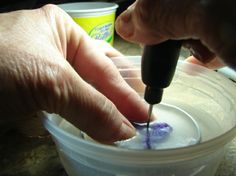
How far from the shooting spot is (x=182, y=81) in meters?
0.59

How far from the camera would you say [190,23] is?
33cm

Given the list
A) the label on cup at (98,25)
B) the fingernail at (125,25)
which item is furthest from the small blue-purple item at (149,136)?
the label on cup at (98,25)

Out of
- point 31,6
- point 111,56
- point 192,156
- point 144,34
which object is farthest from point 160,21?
point 31,6

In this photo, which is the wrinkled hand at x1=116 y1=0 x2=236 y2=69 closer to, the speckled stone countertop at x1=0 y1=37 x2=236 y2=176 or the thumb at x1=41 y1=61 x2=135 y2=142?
the thumb at x1=41 y1=61 x2=135 y2=142

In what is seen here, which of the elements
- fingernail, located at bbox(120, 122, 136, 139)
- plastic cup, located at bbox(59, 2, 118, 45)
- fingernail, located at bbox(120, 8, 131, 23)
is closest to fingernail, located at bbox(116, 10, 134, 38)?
fingernail, located at bbox(120, 8, 131, 23)

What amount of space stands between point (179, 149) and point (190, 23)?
12 cm

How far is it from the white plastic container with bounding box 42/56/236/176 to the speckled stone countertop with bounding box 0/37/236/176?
0.04 metres

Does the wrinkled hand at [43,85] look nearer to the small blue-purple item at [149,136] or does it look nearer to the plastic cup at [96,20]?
the small blue-purple item at [149,136]

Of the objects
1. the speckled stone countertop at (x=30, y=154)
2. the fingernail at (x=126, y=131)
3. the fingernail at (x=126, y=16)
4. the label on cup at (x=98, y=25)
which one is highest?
the fingernail at (x=126, y=16)

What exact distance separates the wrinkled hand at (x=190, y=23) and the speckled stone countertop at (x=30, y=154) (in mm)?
191

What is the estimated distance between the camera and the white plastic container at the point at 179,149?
333mm

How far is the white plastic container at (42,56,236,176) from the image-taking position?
1.09 ft

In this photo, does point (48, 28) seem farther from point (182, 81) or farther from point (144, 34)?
point (182, 81)

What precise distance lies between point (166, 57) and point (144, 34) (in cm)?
3
